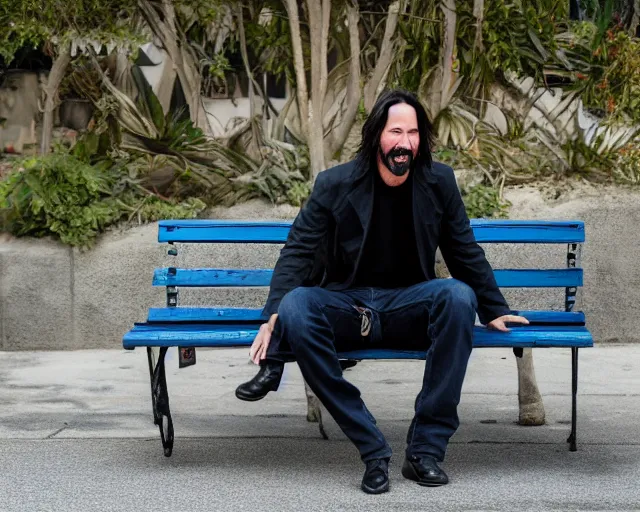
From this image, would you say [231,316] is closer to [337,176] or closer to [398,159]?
[337,176]

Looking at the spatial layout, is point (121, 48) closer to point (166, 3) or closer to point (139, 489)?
point (166, 3)

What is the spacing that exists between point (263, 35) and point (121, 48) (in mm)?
1112

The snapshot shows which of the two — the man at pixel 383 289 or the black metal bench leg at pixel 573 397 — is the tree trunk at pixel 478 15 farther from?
the black metal bench leg at pixel 573 397

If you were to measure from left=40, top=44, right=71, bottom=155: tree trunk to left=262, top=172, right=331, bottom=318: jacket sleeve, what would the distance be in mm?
4746

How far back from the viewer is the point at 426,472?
4531 millimetres

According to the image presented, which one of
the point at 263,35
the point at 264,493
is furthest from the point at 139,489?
the point at 263,35

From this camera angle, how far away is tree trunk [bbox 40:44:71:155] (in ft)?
30.1

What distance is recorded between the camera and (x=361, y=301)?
4844mm

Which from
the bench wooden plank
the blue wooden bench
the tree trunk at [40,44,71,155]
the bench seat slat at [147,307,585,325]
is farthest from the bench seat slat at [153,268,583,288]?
the tree trunk at [40,44,71,155]

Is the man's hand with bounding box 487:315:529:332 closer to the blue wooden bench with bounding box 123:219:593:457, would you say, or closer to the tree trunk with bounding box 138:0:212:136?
the blue wooden bench with bounding box 123:219:593:457

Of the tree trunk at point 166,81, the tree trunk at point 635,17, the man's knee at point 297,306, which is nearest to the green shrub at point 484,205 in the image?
the tree trunk at point 635,17

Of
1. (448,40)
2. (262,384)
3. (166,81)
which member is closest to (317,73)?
(448,40)

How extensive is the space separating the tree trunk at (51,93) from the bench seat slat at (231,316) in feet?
14.2

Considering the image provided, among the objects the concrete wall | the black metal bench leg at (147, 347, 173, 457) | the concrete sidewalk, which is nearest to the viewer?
the concrete sidewalk
